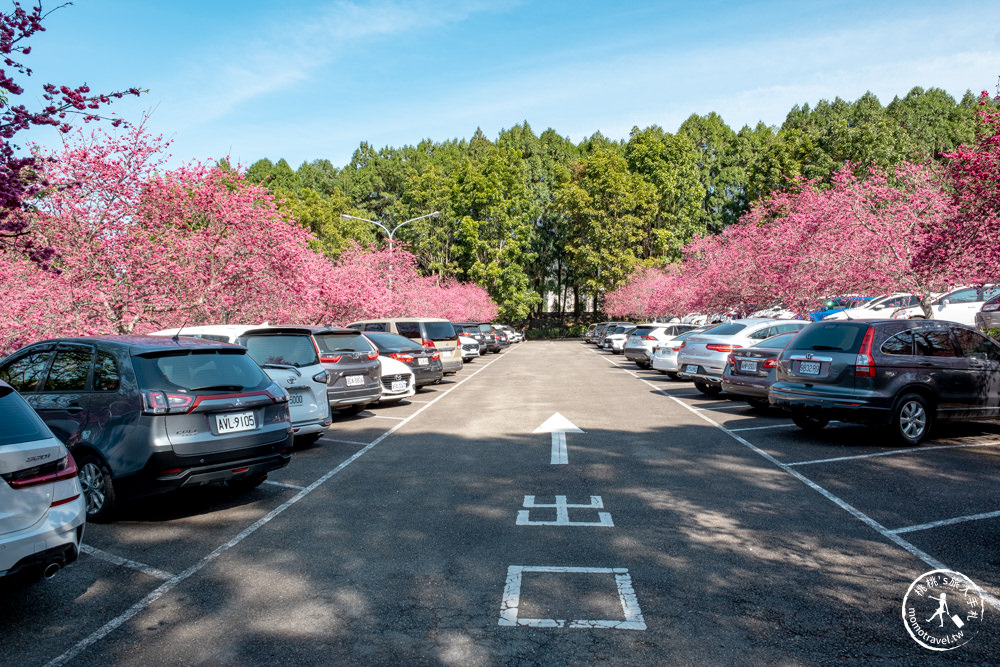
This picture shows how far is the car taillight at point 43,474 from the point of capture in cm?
379

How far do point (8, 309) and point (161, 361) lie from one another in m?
Result: 7.65

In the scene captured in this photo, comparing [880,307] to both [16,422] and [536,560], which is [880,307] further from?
[16,422]

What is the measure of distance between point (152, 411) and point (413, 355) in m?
10.9

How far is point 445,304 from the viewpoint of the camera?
50.2 meters

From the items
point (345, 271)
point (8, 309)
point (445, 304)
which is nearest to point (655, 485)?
point (8, 309)

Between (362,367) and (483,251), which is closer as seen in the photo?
(362,367)

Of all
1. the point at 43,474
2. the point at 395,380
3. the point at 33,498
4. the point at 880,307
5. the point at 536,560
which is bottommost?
the point at 536,560

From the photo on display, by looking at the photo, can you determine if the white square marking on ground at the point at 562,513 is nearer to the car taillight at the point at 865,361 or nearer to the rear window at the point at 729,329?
the car taillight at the point at 865,361

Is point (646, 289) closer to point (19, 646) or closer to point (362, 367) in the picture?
point (362, 367)

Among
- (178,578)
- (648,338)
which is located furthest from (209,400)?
(648,338)

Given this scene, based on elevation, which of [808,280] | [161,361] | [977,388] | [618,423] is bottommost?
[618,423]

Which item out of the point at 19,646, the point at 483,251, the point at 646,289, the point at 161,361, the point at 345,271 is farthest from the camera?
the point at 483,251

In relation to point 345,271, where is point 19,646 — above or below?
below

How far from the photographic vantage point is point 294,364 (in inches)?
389
